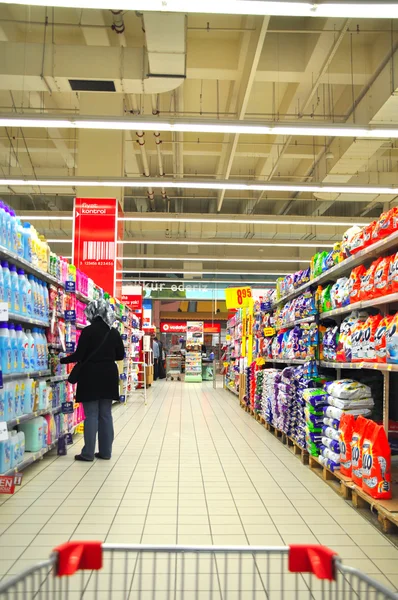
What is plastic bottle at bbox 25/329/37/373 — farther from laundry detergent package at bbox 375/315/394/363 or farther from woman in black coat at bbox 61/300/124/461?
laundry detergent package at bbox 375/315/394/363

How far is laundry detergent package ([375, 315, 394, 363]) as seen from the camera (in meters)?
3.53

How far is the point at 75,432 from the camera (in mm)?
7098

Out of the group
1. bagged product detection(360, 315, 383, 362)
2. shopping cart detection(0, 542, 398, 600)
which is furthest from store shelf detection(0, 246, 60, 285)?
bagged product detection(360, 315, 383, 362)

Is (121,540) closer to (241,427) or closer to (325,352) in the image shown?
(325,352)

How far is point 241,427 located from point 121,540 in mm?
5232

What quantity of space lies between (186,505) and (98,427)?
196 centimetres

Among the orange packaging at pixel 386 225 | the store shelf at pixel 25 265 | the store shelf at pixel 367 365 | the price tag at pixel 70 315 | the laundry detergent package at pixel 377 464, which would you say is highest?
the orange packaging at pixel 386 225

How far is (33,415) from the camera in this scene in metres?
4.69

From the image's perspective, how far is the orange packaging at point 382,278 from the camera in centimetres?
357

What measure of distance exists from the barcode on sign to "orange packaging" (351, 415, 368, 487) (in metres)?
8.12

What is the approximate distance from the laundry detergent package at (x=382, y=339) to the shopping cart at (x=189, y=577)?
1.48 meters

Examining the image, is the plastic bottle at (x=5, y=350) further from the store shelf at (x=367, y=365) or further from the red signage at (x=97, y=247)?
the red signage at (x=97, y=247)

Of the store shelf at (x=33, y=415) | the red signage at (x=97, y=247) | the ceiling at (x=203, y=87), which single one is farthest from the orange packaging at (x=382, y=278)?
the red signage at (x=97, y=247)

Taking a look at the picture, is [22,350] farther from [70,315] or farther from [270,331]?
[270,331]
